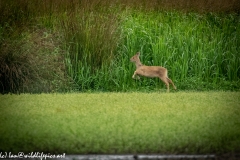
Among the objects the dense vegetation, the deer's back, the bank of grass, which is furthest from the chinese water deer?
the bank of grass

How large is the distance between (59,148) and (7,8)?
5.17 metres

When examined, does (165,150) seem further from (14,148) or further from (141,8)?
(141,8)

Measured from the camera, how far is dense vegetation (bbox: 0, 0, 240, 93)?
733cm

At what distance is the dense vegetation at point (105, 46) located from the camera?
7.33 metres

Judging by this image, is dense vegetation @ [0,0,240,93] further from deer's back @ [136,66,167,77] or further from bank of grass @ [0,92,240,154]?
bank of grass @ [0,92,240,154]

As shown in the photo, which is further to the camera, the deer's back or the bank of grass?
the deer's back

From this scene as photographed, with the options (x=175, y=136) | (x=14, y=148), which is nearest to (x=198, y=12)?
(x=175, y=136)

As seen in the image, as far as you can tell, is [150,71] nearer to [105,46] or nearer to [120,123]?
[105,46]

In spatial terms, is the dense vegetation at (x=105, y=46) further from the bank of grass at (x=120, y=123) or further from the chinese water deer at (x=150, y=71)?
the bank of grass at (x=120, y=123)

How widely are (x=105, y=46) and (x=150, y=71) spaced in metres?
0.90

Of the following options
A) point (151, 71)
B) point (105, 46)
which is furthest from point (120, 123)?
point (105, 46)

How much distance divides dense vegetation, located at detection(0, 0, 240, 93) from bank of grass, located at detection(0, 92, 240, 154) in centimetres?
88

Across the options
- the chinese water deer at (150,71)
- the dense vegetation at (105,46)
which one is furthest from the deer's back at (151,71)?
the dense vegetation at (105,46)

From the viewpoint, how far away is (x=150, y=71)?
742cm
